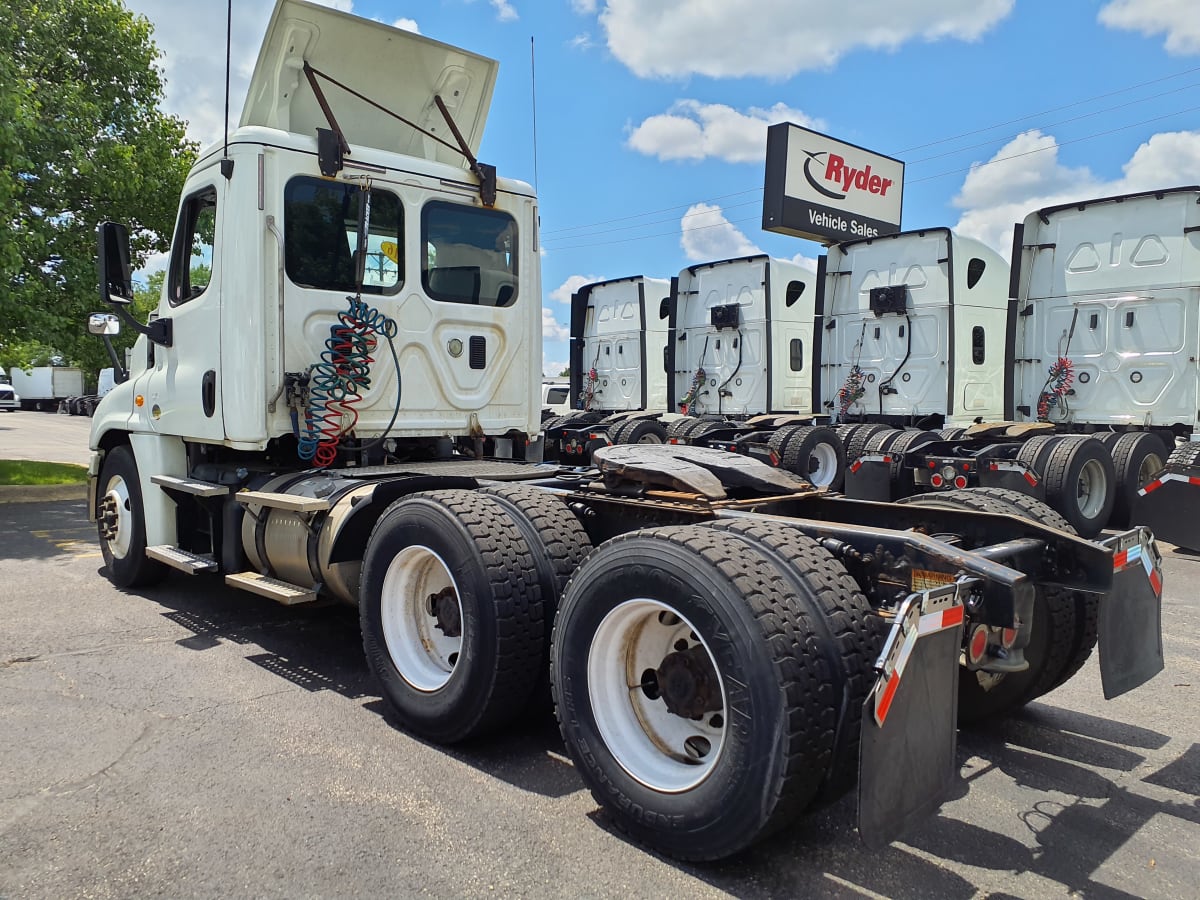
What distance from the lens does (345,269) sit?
556 centimetres

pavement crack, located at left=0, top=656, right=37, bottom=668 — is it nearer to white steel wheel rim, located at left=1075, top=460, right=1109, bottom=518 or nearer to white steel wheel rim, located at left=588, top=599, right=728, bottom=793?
white steel wheel rim, located at left=588, top=599, right=728, bottom=793

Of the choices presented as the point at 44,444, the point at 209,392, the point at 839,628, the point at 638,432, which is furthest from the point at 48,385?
the point at 839,628

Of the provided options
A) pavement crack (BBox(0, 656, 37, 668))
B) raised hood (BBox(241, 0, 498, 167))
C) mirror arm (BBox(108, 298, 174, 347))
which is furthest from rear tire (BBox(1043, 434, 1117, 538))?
pavement crack (BBox(0, 656, 37, 668))

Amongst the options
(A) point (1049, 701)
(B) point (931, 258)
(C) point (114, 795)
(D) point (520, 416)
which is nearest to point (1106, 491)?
(B) point (931, 258)

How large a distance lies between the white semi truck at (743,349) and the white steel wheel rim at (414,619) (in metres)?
8.72

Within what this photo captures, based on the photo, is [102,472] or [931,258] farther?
[931,258]

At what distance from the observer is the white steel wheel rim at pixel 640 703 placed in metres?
3.13

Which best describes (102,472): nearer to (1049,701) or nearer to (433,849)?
(433,849)

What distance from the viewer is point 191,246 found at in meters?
6.06

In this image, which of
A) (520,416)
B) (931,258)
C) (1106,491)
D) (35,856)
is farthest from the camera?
(931,258)

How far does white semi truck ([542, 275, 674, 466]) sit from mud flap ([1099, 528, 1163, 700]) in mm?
11093

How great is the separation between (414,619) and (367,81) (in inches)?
145

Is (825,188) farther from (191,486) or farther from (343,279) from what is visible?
(191,486)

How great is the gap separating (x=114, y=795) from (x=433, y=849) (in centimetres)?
134
